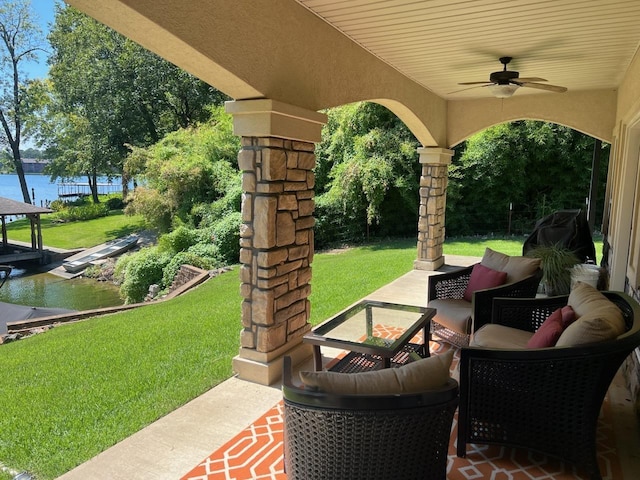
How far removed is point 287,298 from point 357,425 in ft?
6.12

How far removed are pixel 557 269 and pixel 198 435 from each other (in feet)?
14.9

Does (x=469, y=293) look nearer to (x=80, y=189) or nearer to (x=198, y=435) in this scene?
(x=198, y=435)

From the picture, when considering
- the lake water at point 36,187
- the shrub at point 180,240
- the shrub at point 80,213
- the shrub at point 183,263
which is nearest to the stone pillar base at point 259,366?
the shrub at point 183,263

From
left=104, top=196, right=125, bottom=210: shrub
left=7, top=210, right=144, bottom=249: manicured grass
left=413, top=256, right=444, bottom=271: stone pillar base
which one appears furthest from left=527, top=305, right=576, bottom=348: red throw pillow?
left=104, top=196, right=125, bottom=210: shrub

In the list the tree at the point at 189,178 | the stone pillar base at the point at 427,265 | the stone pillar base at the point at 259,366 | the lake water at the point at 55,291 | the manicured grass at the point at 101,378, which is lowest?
the lake water at the point at 55,291

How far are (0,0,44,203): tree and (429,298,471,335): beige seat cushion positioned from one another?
2846 centimetres

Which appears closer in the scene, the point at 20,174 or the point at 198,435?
the point at 198,435

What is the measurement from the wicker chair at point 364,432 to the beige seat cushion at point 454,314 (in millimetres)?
1992

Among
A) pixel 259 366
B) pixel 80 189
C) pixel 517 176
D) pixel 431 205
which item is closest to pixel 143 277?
pixel 431 205

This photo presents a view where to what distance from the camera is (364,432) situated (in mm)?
1733

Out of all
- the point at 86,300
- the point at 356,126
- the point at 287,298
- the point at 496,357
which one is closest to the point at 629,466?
the point at 496,357

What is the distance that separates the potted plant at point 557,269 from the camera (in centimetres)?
541

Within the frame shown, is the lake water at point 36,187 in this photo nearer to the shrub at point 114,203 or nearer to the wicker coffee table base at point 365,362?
the shrub at point 114,203

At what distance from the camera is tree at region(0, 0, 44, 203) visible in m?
25.0
